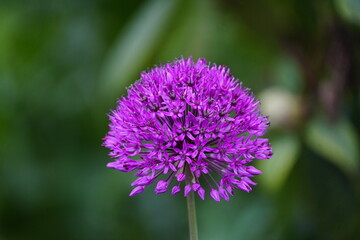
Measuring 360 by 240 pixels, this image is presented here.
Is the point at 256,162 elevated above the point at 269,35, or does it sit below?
below

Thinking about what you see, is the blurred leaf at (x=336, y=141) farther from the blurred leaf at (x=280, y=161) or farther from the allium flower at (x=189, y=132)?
the allium flower at (x=189, y=132)

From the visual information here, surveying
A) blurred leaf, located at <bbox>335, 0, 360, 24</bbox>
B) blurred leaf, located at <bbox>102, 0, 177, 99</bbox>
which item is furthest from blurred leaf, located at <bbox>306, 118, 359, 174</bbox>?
blurred leaf, located at <bbox>102, 0, 177, 99</bbox>

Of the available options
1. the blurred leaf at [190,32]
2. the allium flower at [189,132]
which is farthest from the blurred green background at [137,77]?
the allium flower at [189,132]

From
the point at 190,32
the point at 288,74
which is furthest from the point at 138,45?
the point at 288,74

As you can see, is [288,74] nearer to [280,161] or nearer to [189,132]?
[280,161]

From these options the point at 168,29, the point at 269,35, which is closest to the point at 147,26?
the point at 168,29

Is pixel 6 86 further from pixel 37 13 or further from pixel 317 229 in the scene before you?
pixel 317 229
